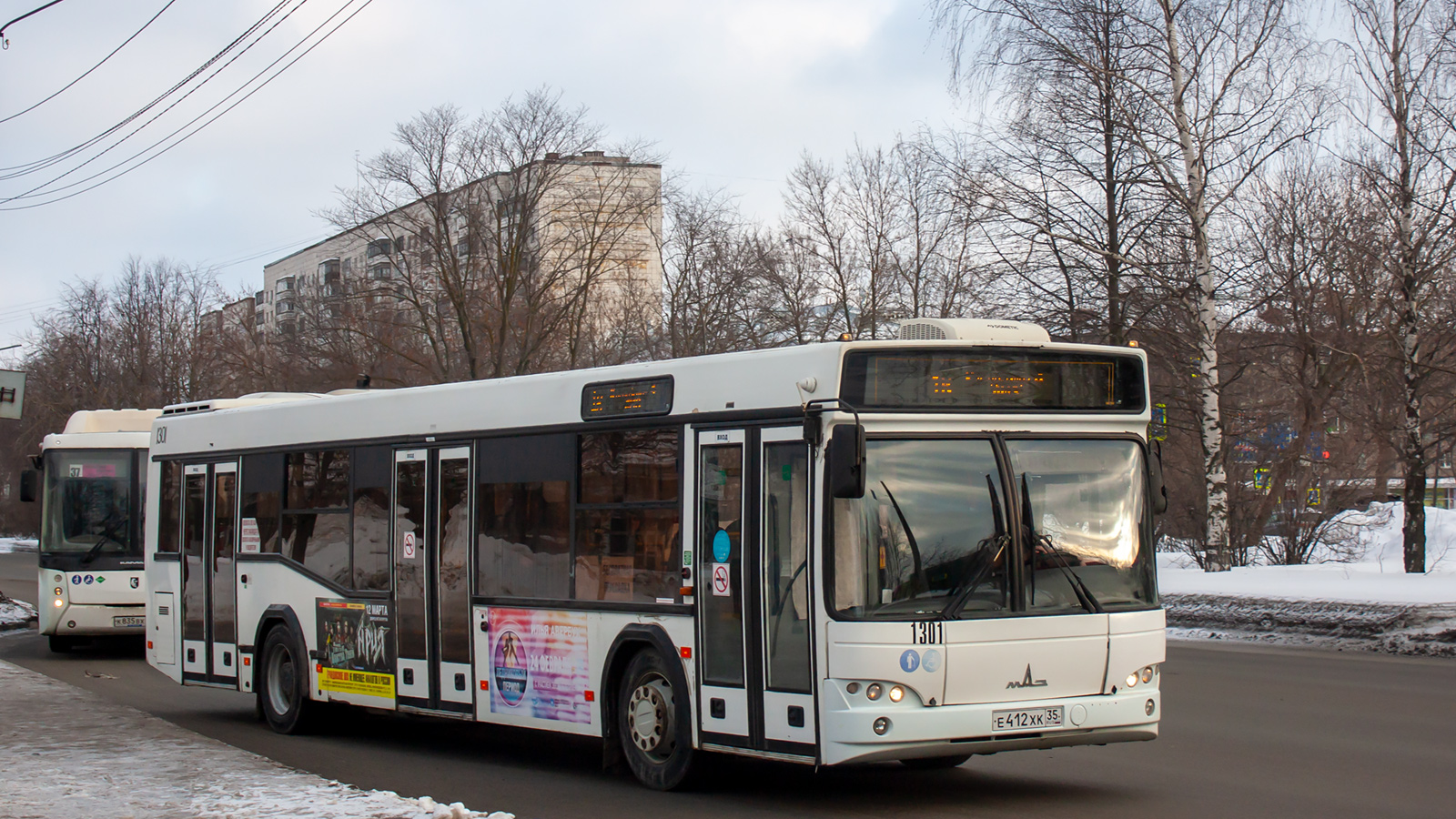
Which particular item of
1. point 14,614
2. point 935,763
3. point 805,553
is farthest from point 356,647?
point 14,614

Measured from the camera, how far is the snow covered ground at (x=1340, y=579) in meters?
19.5

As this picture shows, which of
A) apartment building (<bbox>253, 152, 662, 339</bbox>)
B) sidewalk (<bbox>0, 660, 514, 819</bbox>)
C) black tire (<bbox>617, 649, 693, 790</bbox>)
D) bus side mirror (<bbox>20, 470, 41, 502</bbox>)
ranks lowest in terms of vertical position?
sidewalk (<bbox>0, 660, 514, 819</bbox>)

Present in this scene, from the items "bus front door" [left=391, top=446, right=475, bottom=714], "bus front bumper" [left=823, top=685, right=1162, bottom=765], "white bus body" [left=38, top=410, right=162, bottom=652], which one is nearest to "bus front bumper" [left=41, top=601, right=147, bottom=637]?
"white bus body" [left=38, top=410, right=162, bottom=652]

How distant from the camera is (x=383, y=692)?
36.6 ft

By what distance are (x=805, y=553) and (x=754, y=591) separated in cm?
47

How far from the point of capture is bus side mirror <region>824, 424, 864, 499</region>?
7.25 meters

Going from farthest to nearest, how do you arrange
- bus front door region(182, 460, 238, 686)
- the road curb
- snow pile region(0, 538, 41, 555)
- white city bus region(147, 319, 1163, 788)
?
snow pile region(0, 538, 41, 555) < the road curb < bus front door region(182, 460, 238, 686) < white city bus region(147, 319, 1163, 788)

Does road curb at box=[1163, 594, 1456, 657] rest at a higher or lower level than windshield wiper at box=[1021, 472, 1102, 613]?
lower

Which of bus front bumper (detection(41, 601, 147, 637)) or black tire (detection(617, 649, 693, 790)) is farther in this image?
bus front bumper (detection(41, 601, 147, 637))

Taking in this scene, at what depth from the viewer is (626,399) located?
30.0ft

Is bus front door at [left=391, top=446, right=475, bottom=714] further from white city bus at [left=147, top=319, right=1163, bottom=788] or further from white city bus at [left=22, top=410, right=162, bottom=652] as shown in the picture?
white city bus at [left=22, top=410, right=162, bottom=652]

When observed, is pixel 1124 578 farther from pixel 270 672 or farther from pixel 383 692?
pixel 270 672

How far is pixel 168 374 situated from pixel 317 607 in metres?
54.0

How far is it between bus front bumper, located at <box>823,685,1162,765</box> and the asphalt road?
401 millimetres
